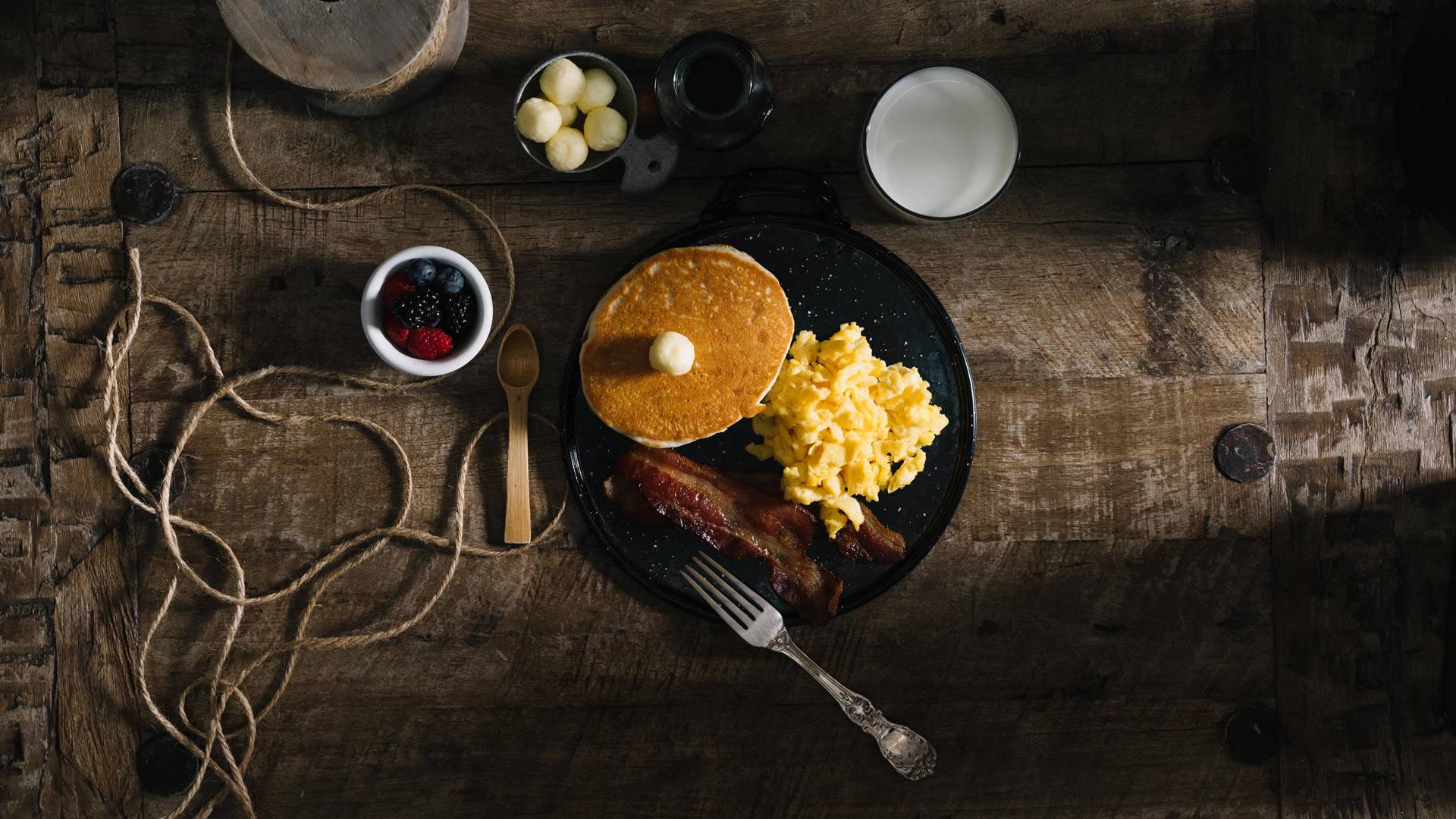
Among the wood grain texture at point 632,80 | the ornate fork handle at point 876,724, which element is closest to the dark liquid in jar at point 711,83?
the wood grain texture at point 632,80

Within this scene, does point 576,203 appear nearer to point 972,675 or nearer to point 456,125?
point 456,125

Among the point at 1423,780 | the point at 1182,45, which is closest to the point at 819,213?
the point at 1182,45

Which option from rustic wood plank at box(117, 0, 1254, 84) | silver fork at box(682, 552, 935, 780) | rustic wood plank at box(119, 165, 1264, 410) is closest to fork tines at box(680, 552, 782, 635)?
silver fork at box(682, 552, 935, 780)

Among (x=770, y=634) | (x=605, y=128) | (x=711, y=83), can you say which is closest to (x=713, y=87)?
(x=711, y=83)

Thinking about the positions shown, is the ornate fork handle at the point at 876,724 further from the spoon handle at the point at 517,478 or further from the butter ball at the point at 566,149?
the butter ball at the point at 566,149

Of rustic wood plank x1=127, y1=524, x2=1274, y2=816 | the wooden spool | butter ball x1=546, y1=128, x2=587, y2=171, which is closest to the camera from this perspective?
the wooden spool

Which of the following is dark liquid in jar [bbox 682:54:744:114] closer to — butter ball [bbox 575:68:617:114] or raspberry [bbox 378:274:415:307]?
butter ball [bbox 575:68:617:114]
